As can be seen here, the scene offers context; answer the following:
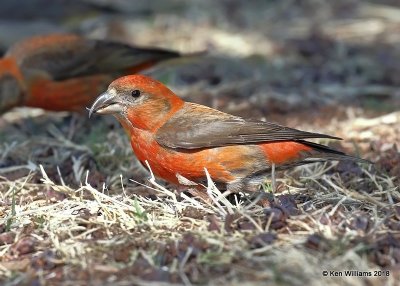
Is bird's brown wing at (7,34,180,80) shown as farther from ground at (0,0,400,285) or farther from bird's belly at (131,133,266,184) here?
bird's belly at (131,133,266,184)

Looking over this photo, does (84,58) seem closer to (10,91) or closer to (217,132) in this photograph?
(10,91)

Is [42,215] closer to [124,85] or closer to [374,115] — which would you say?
[124,85]

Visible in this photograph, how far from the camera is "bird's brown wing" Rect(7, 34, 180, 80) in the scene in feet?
27.1

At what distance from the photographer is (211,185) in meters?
5.09

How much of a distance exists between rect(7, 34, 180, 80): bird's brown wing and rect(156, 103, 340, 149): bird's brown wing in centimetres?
288

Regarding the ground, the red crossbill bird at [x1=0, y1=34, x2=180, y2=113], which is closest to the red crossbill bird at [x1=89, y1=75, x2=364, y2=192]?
the ground

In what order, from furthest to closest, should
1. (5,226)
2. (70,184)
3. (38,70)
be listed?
1. (38,70)
2. (70,184)
3. (5,226)

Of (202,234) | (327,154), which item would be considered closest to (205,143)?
(327,154)

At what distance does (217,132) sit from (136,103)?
59 centimetres

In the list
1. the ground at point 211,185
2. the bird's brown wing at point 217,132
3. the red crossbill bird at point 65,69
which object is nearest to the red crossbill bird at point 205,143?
the bird's brown wing at point 217,132

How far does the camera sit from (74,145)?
6.89 metres

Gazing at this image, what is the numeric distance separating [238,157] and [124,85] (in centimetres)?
91

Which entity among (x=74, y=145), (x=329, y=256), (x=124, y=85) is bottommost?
(x=74, y=145)

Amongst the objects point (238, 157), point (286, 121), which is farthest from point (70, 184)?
point (286, 121)
